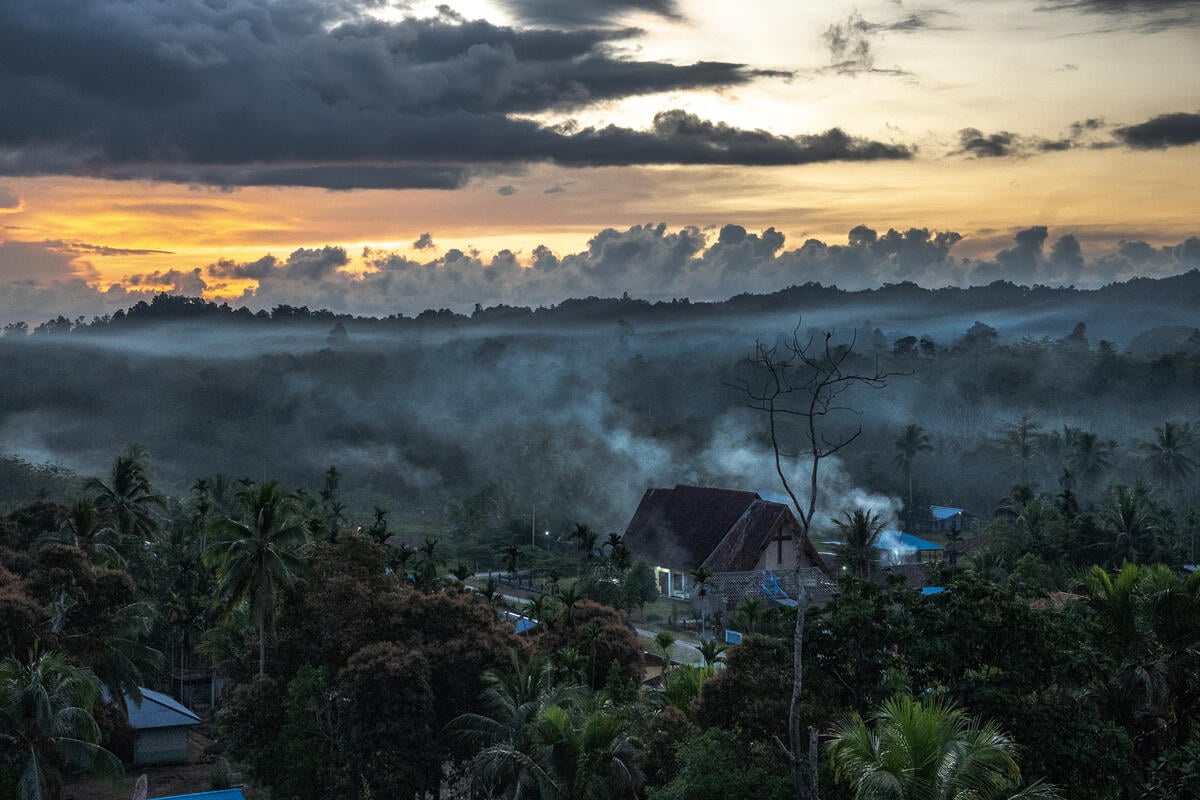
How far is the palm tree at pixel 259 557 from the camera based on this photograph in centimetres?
3678

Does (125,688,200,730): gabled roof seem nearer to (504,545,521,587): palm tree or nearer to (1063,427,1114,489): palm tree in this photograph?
(504,545,521,587): palm tree

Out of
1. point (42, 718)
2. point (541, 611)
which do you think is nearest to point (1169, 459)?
point (541, 611)

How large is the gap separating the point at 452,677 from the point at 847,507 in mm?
76496

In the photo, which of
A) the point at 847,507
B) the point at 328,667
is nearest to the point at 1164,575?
the point at 328,667

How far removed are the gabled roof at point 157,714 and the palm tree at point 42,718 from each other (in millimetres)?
14918

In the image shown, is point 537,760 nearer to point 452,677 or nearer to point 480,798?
point 480,798

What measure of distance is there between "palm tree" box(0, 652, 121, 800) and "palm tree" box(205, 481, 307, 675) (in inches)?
256

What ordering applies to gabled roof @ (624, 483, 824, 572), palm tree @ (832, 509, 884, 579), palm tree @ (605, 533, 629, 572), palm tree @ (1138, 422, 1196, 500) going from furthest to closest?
palm tree @ (1138, 422, 1196, 500), gabled roof @ (624, 483, 824, 572), palm tree @ (605, 533, 629, 572), palm tree @ (832, 509, 884, 579)

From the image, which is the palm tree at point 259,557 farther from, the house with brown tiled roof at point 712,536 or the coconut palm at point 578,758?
the house with brown tiled roof at point 712,536

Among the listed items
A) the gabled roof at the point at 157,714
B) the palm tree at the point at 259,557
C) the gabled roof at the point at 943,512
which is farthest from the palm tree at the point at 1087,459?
the palm tree at the point at 259,557

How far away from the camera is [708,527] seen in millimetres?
78812

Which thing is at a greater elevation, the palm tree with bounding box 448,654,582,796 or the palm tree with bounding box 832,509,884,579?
the palm tree with bounding box 448,654,582,796

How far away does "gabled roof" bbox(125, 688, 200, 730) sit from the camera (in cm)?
4519

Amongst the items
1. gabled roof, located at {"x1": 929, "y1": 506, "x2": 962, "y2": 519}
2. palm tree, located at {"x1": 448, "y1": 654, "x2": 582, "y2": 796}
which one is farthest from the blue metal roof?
palm tree, located at {"x1": 448, "y1": 654, "x2": 582, "y2": 796}
